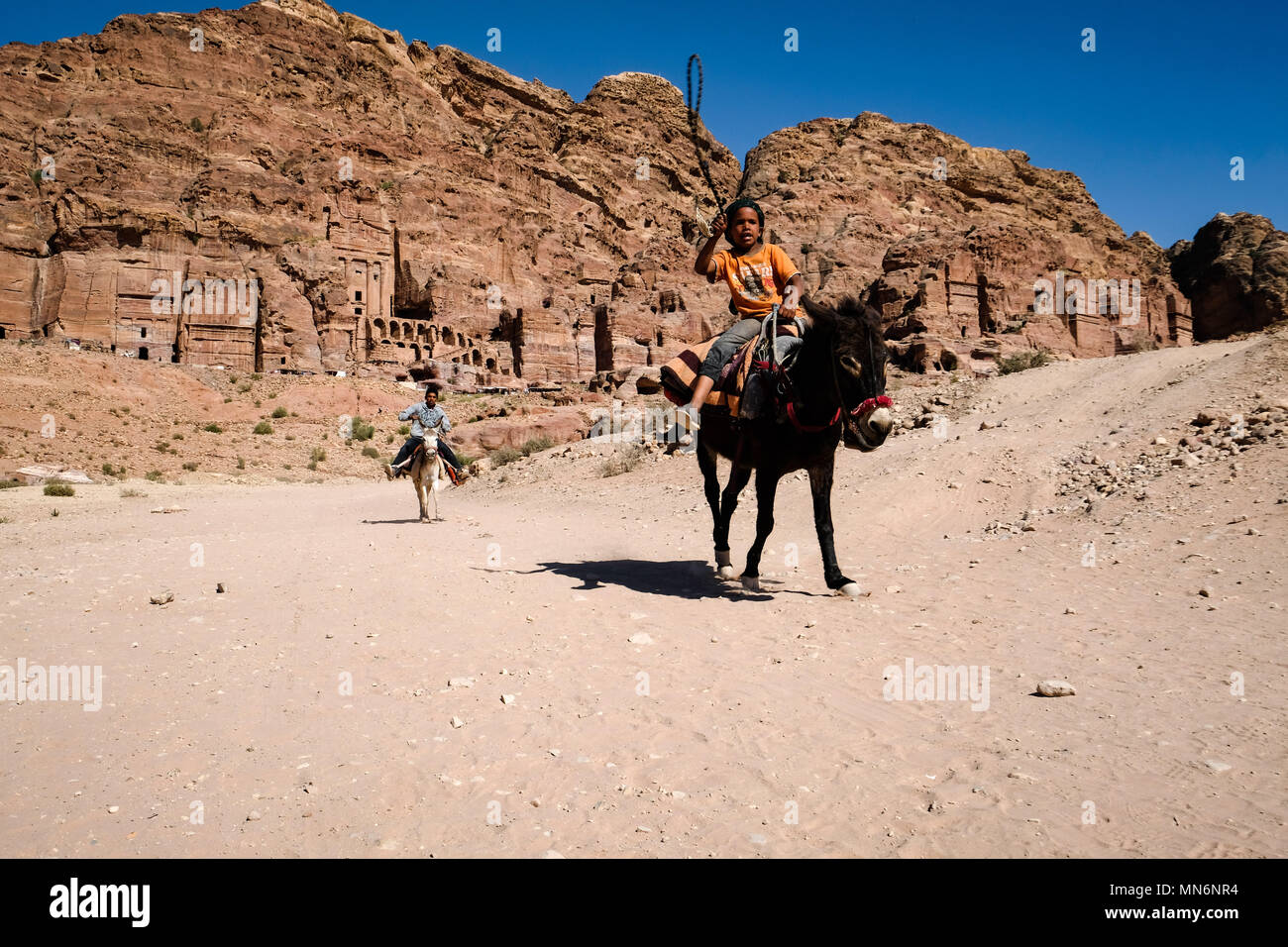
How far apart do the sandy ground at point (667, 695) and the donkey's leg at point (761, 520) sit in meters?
0.31

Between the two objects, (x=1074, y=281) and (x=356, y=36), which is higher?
(x=356, y=36)

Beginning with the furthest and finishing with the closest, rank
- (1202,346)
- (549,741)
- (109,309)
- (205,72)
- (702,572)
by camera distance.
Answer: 1. (205,72)
2. (109,309)
3. (1202,346)
4. (702,572)
5. (549,741)

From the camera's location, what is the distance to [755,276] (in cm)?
736

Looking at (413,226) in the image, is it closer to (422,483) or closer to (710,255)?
(422,483)

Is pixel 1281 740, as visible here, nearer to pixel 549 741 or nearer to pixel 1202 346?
pixel 549 741

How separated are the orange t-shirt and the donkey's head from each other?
1145 mm

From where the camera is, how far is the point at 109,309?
51.1 m

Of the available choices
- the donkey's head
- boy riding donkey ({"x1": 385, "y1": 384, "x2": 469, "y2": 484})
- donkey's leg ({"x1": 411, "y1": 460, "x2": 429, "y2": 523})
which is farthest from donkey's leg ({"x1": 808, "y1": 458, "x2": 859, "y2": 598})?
donkey's leg ({"x1": 411, "y1": 460, "x2": 429, "y2": 523})

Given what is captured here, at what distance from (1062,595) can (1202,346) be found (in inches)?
549

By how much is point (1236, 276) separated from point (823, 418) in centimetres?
8706

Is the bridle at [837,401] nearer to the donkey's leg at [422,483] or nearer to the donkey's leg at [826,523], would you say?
the donkey's leg at [826,523]

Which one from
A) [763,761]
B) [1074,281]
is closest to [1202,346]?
[763,761]

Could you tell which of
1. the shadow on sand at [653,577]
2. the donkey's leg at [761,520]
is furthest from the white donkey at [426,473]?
the donkey's leg at [761,520]

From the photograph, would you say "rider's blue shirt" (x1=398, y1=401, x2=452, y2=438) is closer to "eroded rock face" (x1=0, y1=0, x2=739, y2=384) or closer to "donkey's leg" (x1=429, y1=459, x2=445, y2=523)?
"donkey's leg" (x1=429, y1=459, x2=445, y2=523)
